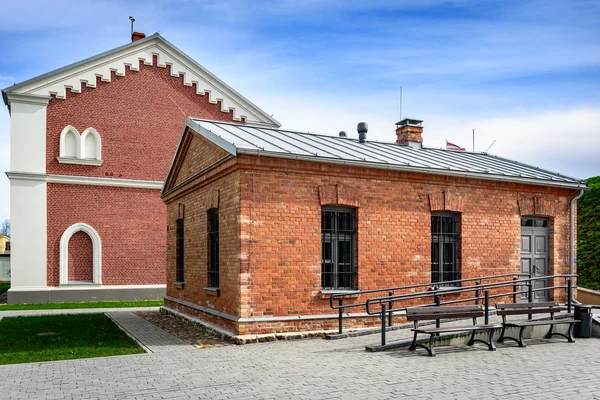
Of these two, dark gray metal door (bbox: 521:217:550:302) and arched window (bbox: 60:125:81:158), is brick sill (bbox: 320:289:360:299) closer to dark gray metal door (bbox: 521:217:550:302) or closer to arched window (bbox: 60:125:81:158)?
dark gray metal door (bbox: 521:217:550:302)

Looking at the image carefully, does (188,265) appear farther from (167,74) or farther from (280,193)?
(167,74)

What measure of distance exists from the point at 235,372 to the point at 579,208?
17.7 m

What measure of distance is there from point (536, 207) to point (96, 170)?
1580 centimetres

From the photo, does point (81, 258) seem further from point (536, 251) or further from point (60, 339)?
point (536, 251)

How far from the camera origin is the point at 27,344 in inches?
432

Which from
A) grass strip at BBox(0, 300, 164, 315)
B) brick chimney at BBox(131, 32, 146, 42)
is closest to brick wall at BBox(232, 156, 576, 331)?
grass strip at BBox(0, 300, 164, 315)

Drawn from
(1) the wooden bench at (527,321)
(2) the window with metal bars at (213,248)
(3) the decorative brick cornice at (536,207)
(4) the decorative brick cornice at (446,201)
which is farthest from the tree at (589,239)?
(2) the window with metal bars at (213,248)

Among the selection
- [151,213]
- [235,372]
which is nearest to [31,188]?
[151,213]

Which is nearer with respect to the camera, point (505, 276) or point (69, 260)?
point (505, 276)

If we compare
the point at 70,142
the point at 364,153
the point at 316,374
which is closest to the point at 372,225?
the point at 364,153

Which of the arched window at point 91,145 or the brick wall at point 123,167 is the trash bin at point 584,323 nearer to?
the brick wall at point 123,167

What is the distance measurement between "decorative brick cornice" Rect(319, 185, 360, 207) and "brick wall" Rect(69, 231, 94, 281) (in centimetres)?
1310

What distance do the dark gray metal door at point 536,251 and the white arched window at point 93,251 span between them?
1514 cm

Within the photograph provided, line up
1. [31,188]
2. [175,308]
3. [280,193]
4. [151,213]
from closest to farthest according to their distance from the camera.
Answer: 1. [280,193]
2. [175,308]
3. [31,188]
4. [151,213]
